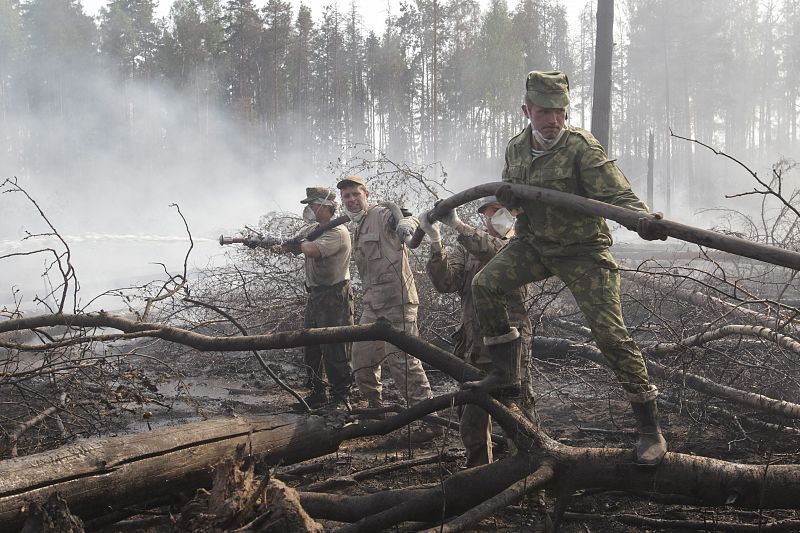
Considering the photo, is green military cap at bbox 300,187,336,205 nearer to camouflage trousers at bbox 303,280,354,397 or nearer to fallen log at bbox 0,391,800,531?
camouflage trousers at bbox 303,280,354,397

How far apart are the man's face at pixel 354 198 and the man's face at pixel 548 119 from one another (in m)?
2.75

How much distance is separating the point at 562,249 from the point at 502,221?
0.75 m

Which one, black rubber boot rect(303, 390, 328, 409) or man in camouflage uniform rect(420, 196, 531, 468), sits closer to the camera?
man in camouflage uniform rect(420, 196, 531, 468)

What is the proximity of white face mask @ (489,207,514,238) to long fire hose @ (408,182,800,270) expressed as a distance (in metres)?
0.45

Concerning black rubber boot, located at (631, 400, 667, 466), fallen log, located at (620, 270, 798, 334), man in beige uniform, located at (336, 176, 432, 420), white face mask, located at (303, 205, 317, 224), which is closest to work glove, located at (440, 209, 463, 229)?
fallen log, located at (620, 270, 798, 334)

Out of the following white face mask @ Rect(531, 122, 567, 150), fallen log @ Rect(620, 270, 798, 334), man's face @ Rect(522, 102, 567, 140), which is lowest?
fallen log @ Rect(620, 270, 798, 334)

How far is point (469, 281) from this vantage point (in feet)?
14.0

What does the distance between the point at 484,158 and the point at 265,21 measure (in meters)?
15.8

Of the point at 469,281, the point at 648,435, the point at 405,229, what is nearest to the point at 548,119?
the point at 469,281

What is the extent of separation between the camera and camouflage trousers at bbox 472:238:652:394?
10.7 ft

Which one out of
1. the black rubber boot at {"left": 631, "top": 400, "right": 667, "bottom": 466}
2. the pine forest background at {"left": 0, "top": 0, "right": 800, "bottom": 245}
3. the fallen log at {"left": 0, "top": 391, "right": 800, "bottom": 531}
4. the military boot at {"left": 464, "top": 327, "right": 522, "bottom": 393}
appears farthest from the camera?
the pine forest background at {"left": 0, "top": 0, "right": 800, "bottom": 245}

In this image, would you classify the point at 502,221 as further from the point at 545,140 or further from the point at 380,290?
the point at 380,290

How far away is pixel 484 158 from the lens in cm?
4534

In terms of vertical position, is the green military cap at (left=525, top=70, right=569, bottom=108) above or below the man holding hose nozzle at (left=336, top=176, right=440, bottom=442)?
above
